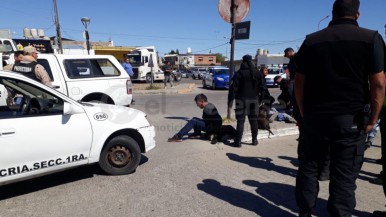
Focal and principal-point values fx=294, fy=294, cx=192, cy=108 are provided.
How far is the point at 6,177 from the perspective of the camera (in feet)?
11.2

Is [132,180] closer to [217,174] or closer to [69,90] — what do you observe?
[217,174]

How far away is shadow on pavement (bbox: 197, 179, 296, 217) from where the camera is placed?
333cm

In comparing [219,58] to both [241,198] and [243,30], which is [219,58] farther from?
[241,198]

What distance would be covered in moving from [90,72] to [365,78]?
20.6 ft

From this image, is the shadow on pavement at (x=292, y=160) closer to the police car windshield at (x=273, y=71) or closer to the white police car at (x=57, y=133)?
the white police car at (x=57, y=133)

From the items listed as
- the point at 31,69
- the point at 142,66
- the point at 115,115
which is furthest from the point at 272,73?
the point at 115,115

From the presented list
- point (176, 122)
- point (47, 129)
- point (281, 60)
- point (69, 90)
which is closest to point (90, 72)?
point (69, 90)

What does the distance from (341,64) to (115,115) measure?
305cm

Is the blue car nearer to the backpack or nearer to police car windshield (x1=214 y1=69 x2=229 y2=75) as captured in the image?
police car windshield (x1=214 y1=69 x2=229 y2=75)

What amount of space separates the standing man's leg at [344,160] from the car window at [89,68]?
605cm

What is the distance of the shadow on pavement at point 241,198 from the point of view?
333cm

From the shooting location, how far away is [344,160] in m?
2.59

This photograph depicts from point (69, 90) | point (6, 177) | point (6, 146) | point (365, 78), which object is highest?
point (365, 78)

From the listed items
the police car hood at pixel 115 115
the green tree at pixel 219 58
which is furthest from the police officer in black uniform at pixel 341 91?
the green tree at pixel 219 58
